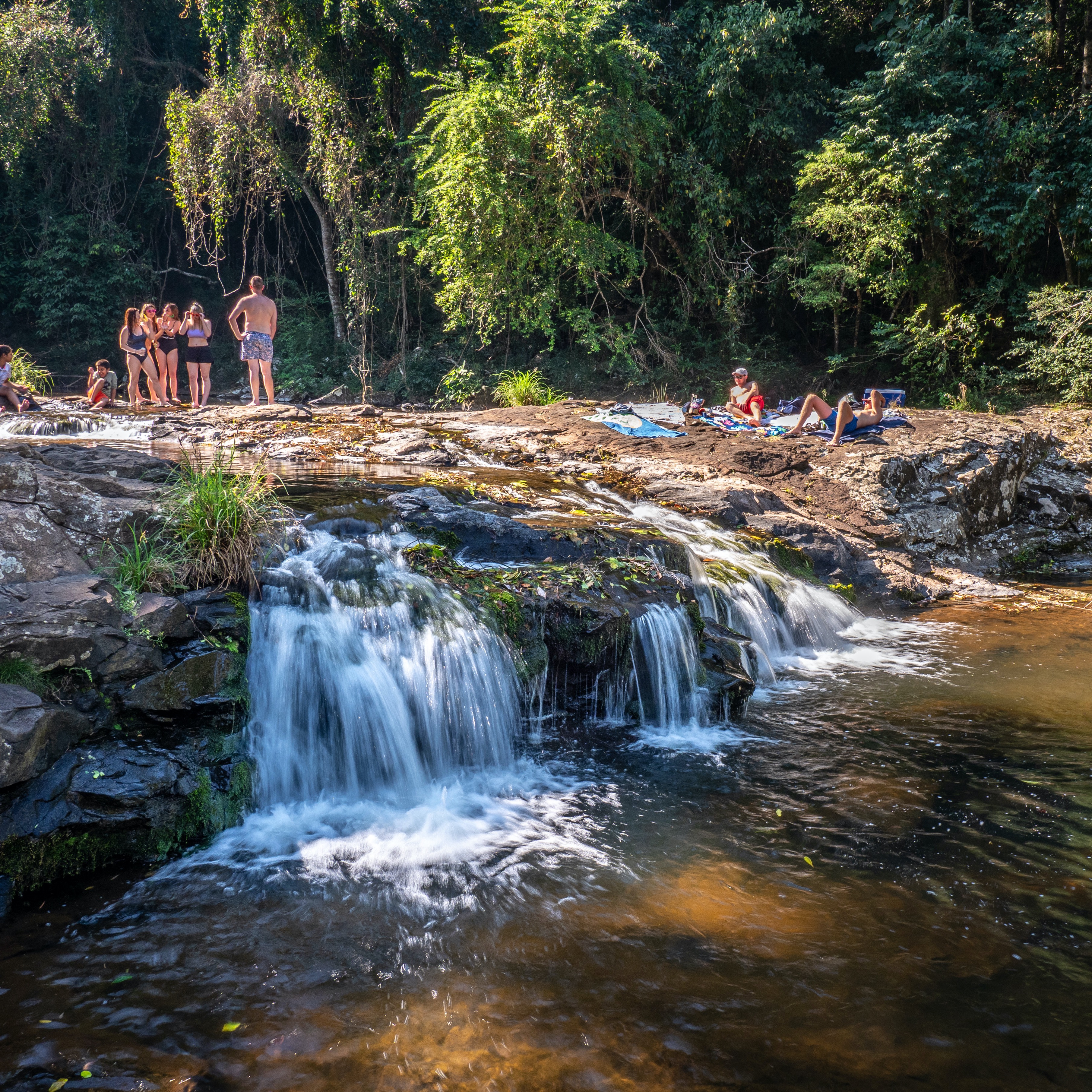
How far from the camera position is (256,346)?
1213 cm

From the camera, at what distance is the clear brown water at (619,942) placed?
→ 2.59 meters

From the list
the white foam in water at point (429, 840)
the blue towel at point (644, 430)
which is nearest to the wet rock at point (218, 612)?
the white foam in water at point (429, 840)

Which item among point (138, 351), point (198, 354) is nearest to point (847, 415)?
point (198, 354)

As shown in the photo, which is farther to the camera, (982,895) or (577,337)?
(577,337)

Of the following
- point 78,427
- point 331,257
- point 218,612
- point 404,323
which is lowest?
point 218,612

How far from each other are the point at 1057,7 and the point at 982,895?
16.1 metres

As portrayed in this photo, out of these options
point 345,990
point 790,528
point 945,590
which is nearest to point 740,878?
point 345,990

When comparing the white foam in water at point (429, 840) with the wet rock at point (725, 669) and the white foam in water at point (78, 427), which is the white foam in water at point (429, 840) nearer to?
the wet rock at point (725, 669)

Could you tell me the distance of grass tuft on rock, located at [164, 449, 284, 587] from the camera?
16.4 ft

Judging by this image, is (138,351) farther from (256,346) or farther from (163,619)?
(163,619)

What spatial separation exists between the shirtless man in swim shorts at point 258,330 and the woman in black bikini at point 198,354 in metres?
0.58

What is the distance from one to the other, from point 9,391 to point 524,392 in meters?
7.90

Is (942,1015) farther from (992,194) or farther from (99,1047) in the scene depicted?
(992,194)

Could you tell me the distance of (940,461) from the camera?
401 inches
